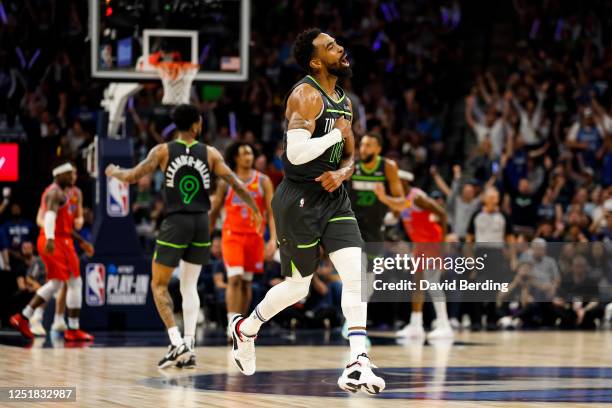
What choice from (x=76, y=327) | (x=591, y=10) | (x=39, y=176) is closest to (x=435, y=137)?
(x=591, y=10)

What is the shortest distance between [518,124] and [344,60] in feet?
49.5

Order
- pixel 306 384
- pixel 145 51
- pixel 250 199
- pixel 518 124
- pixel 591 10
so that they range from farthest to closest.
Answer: pixel 591 10 < pixel 518 124 < pixel 145 51 < pixel 250 199 < pixel 306 384

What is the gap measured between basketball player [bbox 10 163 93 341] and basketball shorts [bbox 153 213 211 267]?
3.05 metres

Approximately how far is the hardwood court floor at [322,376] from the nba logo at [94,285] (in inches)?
117

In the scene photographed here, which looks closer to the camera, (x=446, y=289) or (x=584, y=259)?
(x=446, y=289)

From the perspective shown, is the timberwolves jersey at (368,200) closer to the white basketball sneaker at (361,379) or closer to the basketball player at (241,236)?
the basketball player at (241,236)

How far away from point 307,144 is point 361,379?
1.63m

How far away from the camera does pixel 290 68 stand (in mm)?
24125

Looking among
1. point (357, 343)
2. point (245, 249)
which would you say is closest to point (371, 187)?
point (245, 249)

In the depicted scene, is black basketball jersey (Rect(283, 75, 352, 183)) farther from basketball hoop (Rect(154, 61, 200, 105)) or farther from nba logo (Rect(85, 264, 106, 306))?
nba logo (Rect(85, 264, 106, 306))

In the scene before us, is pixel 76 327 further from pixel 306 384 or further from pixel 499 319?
pixel 499 319

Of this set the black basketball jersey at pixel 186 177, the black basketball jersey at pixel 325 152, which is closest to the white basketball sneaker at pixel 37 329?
the black basketball jersey at pixel 186 177

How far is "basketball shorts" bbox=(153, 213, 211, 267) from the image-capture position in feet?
37.1

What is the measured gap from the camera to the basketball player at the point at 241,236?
44.8ft
